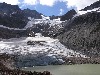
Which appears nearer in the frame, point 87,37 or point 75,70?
point 75,70

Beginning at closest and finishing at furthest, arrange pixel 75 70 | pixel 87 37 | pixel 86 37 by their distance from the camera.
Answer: pixel 75 70
pixel 87 37
pixel 86 37

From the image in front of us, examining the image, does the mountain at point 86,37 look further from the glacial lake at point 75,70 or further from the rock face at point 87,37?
the glacial lake at point 75,70

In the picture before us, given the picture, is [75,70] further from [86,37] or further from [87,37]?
[86,37]

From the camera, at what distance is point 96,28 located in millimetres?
128875

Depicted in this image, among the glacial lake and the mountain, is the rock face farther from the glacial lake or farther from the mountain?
the glacial lake

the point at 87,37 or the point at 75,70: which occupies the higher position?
the point at 87,37

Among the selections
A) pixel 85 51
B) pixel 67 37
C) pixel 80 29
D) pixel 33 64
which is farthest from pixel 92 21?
pixel 33 64

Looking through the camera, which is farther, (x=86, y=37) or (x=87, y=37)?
(x=86, y=37)

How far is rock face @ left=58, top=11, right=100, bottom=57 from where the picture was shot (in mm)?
113812

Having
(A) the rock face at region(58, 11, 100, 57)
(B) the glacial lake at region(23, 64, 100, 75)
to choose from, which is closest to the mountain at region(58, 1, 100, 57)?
(A) the rock face at region(58, 11, 100, 57)

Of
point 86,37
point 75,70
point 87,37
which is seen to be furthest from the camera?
point 86,37

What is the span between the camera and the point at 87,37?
12744 cm

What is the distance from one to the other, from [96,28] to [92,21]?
50.4 ft

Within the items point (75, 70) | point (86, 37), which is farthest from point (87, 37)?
point (75, 70)
